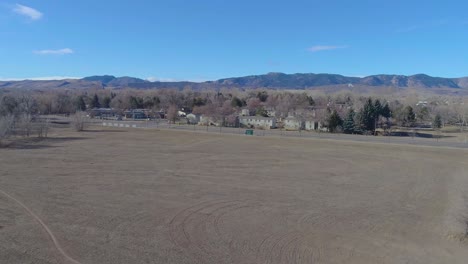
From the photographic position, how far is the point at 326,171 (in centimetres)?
2908

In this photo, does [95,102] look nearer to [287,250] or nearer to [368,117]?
[368,117]

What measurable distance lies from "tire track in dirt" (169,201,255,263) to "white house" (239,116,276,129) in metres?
54.0

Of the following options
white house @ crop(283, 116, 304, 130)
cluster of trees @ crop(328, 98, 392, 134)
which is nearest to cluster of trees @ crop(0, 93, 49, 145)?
white house @ crop(283, 116, 304, 130)

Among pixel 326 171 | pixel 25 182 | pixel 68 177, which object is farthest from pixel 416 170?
pixel 25 182

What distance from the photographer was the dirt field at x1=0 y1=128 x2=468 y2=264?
1332 cm

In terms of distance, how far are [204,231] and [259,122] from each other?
59.4 meters

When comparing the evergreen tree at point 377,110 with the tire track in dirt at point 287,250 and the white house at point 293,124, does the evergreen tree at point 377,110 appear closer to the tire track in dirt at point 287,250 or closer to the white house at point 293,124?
the white house at point 293,124

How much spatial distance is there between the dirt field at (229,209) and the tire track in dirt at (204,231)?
44 millimetres

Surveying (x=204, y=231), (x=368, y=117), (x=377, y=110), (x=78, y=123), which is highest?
(x=377, y=110)

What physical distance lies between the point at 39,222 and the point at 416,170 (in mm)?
26323

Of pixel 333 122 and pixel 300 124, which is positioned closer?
pixel 333 122

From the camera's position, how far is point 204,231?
49.6 ft

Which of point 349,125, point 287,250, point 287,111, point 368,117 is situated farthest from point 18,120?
point 287,250

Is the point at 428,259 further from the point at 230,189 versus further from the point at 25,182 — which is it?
the point at 25,182
